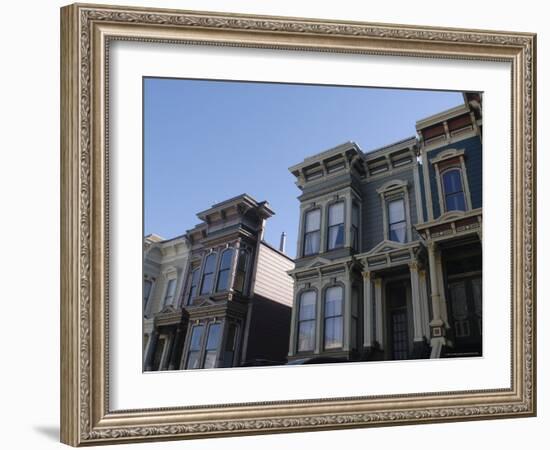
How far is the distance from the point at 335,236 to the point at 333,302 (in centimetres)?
37

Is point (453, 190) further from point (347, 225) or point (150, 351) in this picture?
point (150, 351)

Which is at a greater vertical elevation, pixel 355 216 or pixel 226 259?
pixel 355 216

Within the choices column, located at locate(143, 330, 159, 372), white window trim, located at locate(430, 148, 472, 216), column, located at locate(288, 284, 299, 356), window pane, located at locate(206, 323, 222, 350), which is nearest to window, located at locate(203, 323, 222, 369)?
window pane, located at locate(206, 323, 222, 350)

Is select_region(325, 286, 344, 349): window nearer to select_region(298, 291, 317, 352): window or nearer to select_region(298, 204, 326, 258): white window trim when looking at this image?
select_region(298, 291, 317, 352): window

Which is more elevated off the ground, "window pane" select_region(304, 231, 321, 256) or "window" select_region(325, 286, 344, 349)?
"window pane" select_region(304, 231, 321, 256)

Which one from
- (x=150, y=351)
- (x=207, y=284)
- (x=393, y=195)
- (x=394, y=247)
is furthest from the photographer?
(x=393, y=195)

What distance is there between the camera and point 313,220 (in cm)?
421

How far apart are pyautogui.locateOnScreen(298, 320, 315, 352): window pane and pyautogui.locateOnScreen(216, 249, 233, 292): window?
1.52ft

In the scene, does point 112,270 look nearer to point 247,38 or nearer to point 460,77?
point 247,38

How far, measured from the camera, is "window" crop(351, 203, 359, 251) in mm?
4371

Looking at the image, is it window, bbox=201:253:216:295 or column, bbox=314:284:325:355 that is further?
column, bbox=314:284:325:355

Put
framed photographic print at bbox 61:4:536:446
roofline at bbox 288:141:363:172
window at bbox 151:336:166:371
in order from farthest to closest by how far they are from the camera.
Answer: roofline at bbox 288:141:363:172, window at bbox 151:336:166:371, framed photographic print at bbox 61:4:536:446

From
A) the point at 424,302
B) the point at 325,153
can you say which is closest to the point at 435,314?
the point at 424,302

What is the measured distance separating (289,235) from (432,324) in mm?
974
